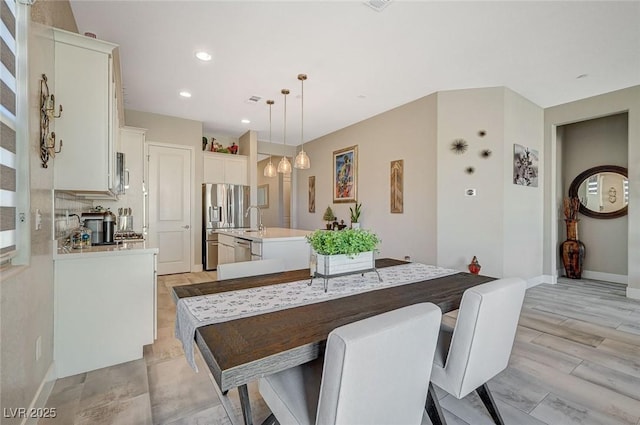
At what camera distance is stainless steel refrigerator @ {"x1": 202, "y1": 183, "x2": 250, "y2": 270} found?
17.9ft

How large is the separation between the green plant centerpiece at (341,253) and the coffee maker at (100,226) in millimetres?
2173

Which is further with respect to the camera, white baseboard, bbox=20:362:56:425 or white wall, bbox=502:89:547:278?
white wall, bbox=502:89:547:278

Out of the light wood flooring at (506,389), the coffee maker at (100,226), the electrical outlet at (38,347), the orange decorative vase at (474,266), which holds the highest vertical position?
the coffee maker at (100,226)

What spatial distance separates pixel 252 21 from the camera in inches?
101

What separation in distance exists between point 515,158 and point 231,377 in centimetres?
452

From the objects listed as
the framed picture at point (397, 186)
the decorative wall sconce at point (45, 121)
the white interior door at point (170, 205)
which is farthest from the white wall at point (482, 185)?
the white interior door at point (170, 205)

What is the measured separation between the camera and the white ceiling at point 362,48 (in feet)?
7.97

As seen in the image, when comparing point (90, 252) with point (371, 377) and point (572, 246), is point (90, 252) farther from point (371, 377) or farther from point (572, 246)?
point (572, 246)

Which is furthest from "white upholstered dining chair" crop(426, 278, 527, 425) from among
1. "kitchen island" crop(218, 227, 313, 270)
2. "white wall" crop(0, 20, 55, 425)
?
"kitchen island" crop(218, 227, 313, 270)

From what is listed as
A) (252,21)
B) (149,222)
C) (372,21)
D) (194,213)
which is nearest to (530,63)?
(372,21)

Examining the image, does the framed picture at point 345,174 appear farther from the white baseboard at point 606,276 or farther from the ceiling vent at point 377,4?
the white baseboard at point 606,276

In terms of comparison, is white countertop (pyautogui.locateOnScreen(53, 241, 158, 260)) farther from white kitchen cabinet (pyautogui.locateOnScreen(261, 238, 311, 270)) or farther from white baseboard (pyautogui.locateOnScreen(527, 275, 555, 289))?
white baseboard (pyautogui.locateOnScreen(527, 275, 555, 289))

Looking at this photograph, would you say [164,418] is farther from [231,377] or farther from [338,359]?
[338,359]

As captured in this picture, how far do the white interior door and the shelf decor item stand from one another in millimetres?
6677
